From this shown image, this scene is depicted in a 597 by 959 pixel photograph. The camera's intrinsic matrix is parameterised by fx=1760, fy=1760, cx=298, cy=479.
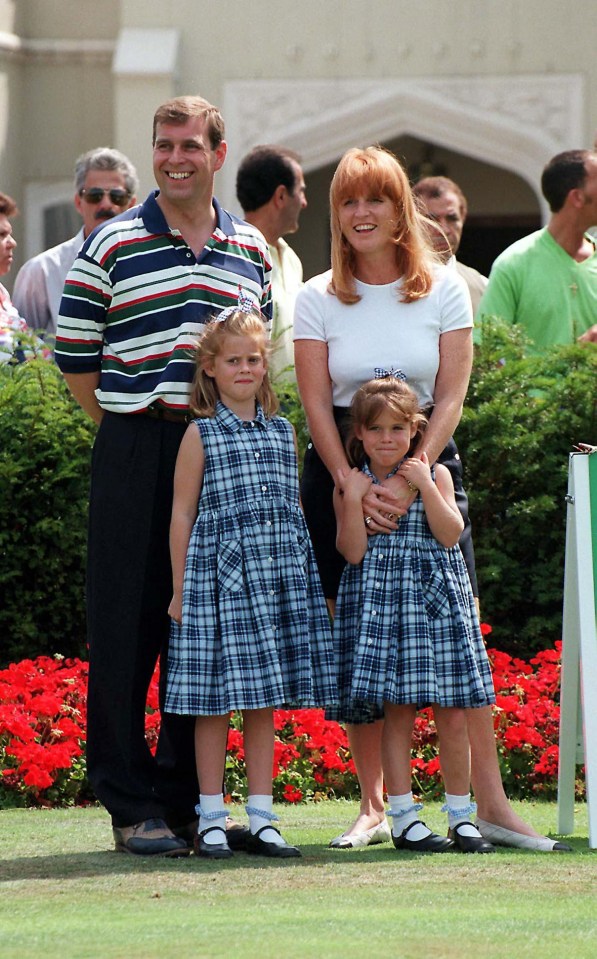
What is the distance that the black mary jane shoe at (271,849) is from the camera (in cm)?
490

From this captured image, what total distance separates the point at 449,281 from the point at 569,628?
1156 millimetres

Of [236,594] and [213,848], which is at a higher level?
[236,594]

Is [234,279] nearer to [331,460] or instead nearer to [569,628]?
[331,460]

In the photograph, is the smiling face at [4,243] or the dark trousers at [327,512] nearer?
the dark trousers at [327,512]

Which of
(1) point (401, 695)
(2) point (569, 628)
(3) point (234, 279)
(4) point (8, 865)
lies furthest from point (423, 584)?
(4) point (8, 865)

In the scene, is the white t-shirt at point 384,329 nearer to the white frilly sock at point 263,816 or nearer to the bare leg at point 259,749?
the bare leg at point 259,749

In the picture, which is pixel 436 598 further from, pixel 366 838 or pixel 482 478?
pixel 482 478

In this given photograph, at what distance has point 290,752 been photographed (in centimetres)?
647

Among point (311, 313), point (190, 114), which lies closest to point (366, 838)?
point (311, 313)

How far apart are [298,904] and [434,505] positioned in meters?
1.31

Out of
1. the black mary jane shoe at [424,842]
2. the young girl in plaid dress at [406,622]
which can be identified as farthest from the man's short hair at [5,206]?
the black mary jane shoe at [424,842]

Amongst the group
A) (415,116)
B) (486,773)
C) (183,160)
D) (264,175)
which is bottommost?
(486,773)

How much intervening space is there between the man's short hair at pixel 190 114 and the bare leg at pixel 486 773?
186 centimetres

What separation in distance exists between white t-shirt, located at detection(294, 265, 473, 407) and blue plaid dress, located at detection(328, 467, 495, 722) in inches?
12.3
